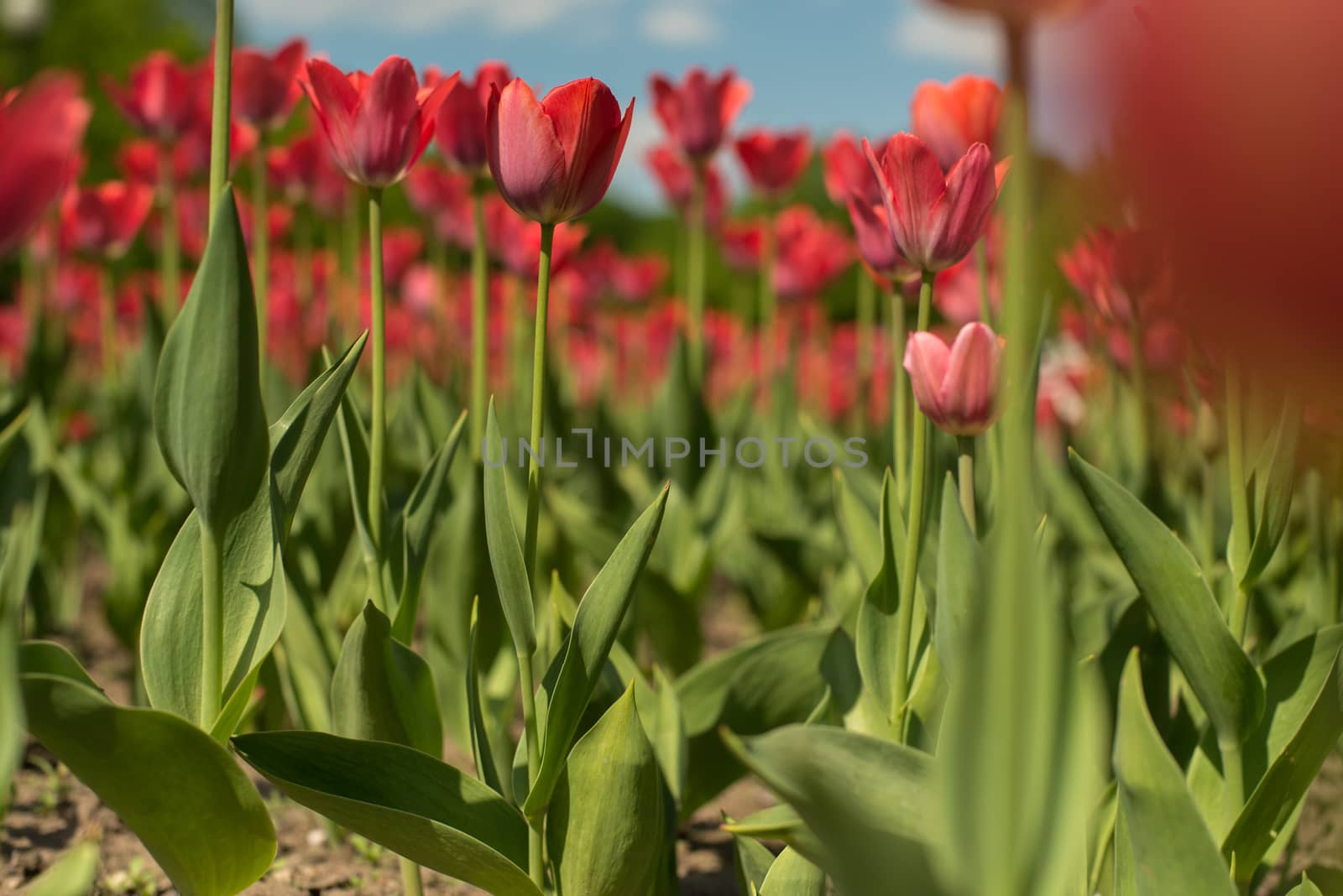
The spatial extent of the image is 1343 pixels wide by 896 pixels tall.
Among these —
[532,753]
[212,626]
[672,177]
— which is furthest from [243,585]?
[672,177]

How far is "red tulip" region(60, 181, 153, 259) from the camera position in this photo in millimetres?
2311

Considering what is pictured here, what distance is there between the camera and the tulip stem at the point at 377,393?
38.5 inches

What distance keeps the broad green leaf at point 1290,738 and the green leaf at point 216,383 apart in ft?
2.79

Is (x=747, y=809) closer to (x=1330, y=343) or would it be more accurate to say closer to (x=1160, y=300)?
(x=1160, y=300)

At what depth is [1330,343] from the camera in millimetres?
338

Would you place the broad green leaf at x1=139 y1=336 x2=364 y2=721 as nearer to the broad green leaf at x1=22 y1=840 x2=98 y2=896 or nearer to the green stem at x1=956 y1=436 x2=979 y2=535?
the broad green leaf at x1=22 y1=840 x2=98 y2=896

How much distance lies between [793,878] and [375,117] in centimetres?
75

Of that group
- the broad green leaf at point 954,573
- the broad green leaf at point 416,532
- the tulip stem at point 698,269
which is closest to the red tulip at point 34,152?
the broad green leaf at point 416,532

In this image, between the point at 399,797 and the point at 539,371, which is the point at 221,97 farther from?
the point at 399,797

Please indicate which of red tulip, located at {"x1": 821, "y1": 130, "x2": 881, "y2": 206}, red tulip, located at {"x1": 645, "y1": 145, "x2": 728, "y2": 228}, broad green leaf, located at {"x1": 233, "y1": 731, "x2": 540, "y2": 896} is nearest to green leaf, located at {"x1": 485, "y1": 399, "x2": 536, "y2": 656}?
broad green leaf, located at {"x1": 233, "y1": 731, "x2": 540, "y2": 896}

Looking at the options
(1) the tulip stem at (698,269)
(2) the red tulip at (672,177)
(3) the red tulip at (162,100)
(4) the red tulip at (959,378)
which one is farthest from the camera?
(2) the red tulip at (672,177)

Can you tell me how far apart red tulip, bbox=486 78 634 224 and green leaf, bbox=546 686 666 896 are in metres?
0.40

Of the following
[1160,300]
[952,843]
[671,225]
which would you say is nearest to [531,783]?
[952,843]

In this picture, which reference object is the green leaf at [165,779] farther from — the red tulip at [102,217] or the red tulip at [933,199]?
the red tulip at [102,217]
